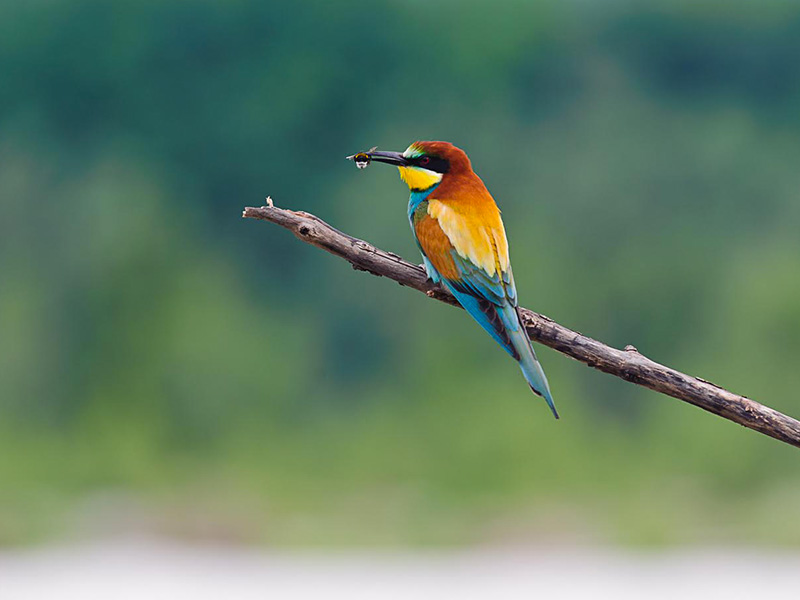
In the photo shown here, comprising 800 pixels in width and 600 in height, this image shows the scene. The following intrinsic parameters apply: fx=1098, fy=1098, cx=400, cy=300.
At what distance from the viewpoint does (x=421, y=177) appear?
222 centimetres

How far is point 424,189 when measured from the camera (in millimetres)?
2221

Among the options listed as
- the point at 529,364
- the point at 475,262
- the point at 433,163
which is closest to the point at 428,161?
the point at 433,163

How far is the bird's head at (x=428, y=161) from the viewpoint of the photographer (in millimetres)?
2150

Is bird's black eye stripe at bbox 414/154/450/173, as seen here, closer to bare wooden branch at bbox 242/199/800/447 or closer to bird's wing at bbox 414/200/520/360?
bird's wing at bbox 414/200/520/360

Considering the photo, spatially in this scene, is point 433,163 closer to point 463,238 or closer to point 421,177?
point 421,177

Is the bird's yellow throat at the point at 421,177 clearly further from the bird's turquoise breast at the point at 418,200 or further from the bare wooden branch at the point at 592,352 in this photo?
the bare wooden branch at the point at 592,352

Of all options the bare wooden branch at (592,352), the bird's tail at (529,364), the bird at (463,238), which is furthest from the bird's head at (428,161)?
the bird's tail at (529,364)

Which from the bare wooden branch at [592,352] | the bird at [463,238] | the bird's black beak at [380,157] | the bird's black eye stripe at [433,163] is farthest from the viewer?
the bird's black eye stripe at [433,163]

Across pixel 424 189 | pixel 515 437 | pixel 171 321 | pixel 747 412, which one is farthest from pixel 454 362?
pixel 747 412

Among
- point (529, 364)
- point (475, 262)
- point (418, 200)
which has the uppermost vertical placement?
point (418, 200)

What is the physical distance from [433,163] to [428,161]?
0.04 feet

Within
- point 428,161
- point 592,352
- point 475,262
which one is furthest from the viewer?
point 428,161

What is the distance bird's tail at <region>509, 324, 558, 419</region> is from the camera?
1.83m

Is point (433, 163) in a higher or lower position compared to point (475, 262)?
higher
